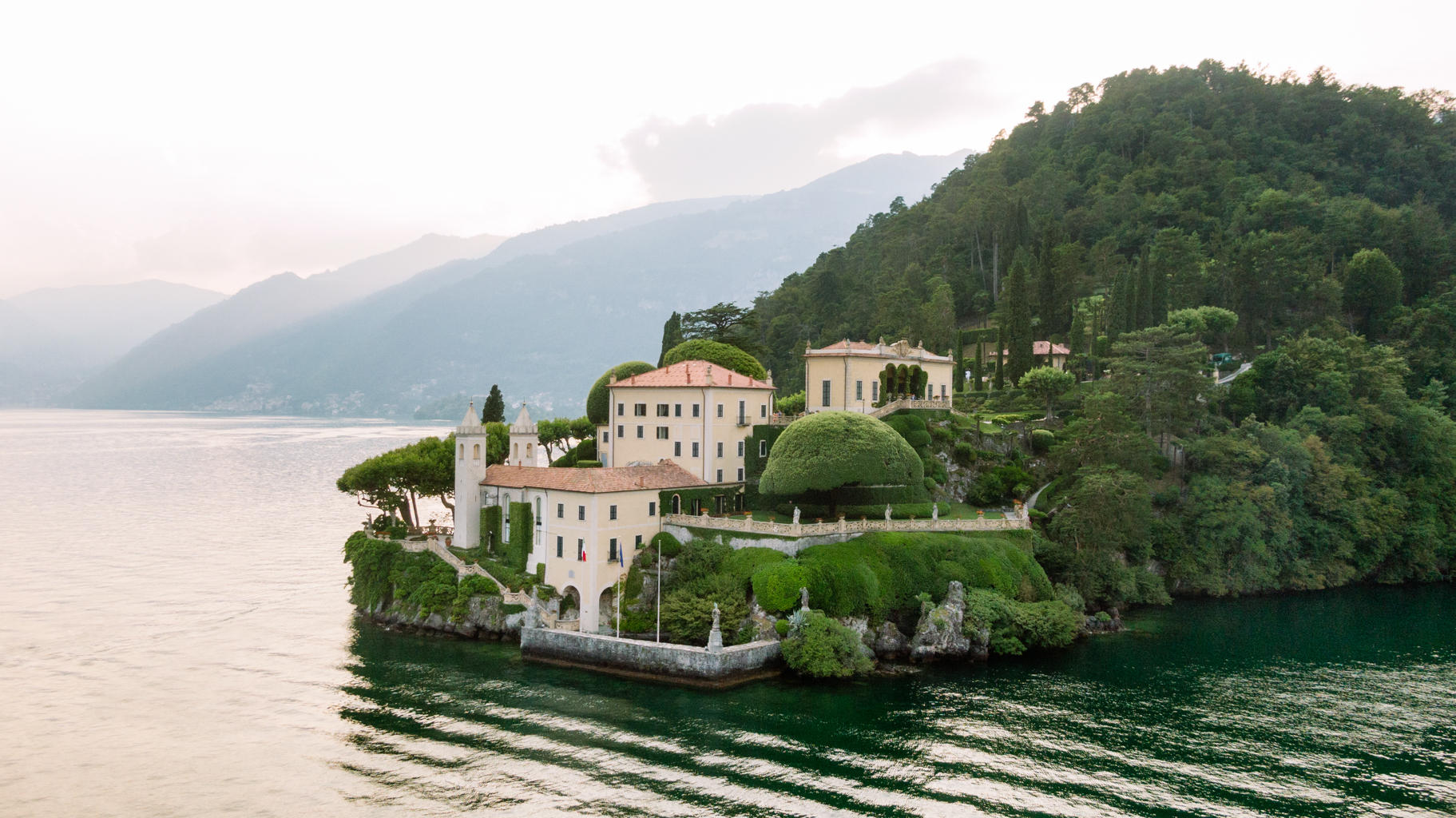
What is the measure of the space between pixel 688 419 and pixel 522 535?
43.2ft

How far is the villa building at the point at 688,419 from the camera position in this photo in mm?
58750

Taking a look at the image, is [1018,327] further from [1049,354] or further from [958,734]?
[958,734]

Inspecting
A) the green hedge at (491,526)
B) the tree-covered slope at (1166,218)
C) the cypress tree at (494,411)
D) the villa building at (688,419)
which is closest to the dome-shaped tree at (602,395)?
the villa building at (688,419)

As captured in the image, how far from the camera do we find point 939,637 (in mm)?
46406

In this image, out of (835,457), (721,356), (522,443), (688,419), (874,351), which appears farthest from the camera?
(721,356)

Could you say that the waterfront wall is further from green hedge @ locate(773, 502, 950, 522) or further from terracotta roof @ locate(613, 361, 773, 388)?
terracotta roof @ locate(613, 361, 773, 388)

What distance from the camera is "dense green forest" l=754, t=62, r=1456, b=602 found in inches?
2488

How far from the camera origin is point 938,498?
6053 cm

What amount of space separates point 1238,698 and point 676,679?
2574 centimetres

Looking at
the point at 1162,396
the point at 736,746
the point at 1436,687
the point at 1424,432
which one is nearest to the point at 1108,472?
the point at 1162,396

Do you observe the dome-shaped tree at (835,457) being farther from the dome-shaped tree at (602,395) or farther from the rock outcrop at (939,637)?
the dome-shaped tree at (602,395)

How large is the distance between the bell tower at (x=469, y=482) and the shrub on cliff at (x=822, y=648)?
2359 centimetres

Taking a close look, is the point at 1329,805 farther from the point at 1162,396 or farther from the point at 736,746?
the point at 1162,396

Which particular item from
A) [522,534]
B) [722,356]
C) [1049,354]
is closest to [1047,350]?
[1049,354]
